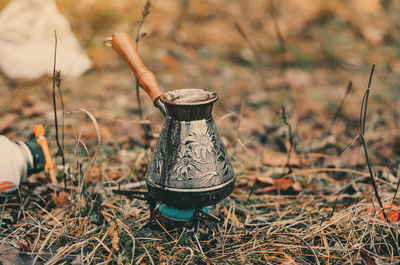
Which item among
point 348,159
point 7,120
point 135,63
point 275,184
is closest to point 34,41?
point 7,120

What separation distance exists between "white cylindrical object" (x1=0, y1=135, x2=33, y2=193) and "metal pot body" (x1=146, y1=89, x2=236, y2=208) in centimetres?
68

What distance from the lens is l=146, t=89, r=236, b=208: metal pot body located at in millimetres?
1403

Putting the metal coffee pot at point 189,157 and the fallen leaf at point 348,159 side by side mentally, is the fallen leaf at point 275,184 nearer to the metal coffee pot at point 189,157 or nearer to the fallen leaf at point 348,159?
the fallen leaf at point 348,159

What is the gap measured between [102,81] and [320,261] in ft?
9.32

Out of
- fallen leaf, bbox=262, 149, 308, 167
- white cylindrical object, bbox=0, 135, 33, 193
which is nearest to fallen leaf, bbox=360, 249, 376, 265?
fallen leaf, bbox=262, 149, 308, 167

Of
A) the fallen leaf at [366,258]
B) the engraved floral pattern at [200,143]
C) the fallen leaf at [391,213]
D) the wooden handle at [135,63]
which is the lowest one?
the fallen leaf at [366,258]

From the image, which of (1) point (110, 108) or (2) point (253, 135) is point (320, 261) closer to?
(2) point (253, 135)

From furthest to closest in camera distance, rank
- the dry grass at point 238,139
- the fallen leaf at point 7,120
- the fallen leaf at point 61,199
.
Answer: the fallen leaf at point 7,120, the fallen leaf at point 61,199, the dry grass at point 238,139

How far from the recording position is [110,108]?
125 inches

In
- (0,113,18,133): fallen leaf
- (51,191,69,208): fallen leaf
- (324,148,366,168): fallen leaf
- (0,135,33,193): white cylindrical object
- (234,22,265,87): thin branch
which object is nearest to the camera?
(0,135,33,193): white cylindrical object

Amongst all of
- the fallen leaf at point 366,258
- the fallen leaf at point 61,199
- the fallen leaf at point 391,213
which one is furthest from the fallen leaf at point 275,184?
the fallen leaf at point 61,199

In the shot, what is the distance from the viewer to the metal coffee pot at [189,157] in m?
1.40

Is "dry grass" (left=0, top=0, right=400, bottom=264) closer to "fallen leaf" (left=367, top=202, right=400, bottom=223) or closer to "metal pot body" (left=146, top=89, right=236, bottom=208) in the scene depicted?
"fallen leaf" (left=367, top=202, right=400, bottom=223)

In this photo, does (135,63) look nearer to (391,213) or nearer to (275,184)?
(275,184)
